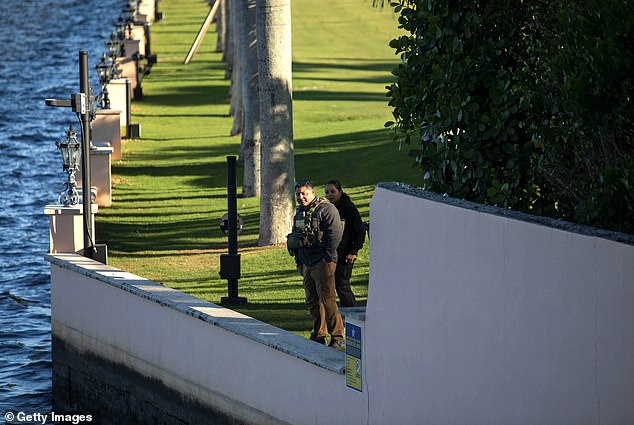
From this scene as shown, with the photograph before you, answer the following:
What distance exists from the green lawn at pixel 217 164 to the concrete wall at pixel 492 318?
14.0 feet

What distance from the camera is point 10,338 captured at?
21578mm

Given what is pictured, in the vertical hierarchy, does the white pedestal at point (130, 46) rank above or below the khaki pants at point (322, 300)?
above

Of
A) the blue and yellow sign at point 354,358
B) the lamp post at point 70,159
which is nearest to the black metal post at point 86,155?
the lamp post at point 70,159

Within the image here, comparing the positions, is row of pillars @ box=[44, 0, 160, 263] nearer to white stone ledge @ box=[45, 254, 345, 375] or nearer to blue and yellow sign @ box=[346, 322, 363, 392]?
white stone ledge @ box=[45, 254, 345, 375]

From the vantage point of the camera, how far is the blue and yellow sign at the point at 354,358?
12422 millimetres

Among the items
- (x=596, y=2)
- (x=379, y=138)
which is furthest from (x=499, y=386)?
(x=379, y=138)

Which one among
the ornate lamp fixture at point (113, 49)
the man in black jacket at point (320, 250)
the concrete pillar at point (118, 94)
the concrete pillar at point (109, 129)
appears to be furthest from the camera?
the ornate lamp fixture at point (113, 49)

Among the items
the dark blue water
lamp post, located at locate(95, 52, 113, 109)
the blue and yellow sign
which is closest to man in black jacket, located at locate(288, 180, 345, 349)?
Result: the blue and yellow sign

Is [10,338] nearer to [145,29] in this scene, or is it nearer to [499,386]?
[499,386]

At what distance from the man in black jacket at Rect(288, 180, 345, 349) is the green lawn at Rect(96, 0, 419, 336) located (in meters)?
1.43

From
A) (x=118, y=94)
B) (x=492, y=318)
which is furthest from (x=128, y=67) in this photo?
(x=492, y=318)

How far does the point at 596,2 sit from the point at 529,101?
6.37 ft

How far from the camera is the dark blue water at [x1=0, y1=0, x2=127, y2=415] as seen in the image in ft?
66.8

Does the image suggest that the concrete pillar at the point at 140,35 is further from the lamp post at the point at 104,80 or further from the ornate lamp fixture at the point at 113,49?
the lamp post at the point at 104,80
